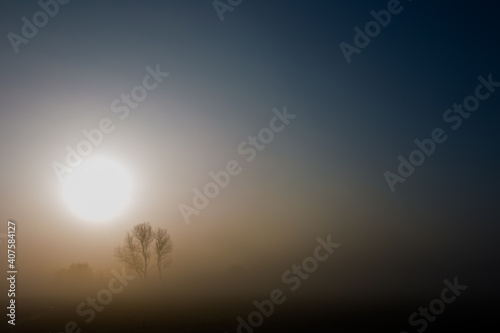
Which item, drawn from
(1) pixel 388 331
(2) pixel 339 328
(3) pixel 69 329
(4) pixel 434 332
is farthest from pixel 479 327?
(3) pixel 69 329

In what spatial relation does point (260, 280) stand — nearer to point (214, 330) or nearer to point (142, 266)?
point (142, 266)

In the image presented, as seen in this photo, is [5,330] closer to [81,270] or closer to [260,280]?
[81,270]

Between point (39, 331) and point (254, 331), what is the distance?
68.5 ft

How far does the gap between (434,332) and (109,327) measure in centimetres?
3146

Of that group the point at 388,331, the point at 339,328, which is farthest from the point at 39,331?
the point at 388,331

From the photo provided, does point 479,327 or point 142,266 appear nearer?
point 479,327

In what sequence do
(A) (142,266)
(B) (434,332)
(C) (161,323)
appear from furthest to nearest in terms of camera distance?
(A) (142,266)
(C) (161,323)
(B) (434,332)

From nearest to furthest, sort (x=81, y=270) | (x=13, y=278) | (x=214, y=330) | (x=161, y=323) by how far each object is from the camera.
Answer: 1. (x=13, y=278)
2. (x=214, y=330)
3. (x=161, y=323)
4. (x=81, y=270)

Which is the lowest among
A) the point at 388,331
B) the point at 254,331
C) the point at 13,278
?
the point at 388,331

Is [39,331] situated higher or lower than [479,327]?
higher

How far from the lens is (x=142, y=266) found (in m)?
90.4

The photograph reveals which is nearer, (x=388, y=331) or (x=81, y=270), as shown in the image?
(x=388, y=331)

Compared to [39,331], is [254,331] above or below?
below

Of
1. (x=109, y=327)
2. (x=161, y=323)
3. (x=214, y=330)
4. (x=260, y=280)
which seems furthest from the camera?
(x=260, y=280)
